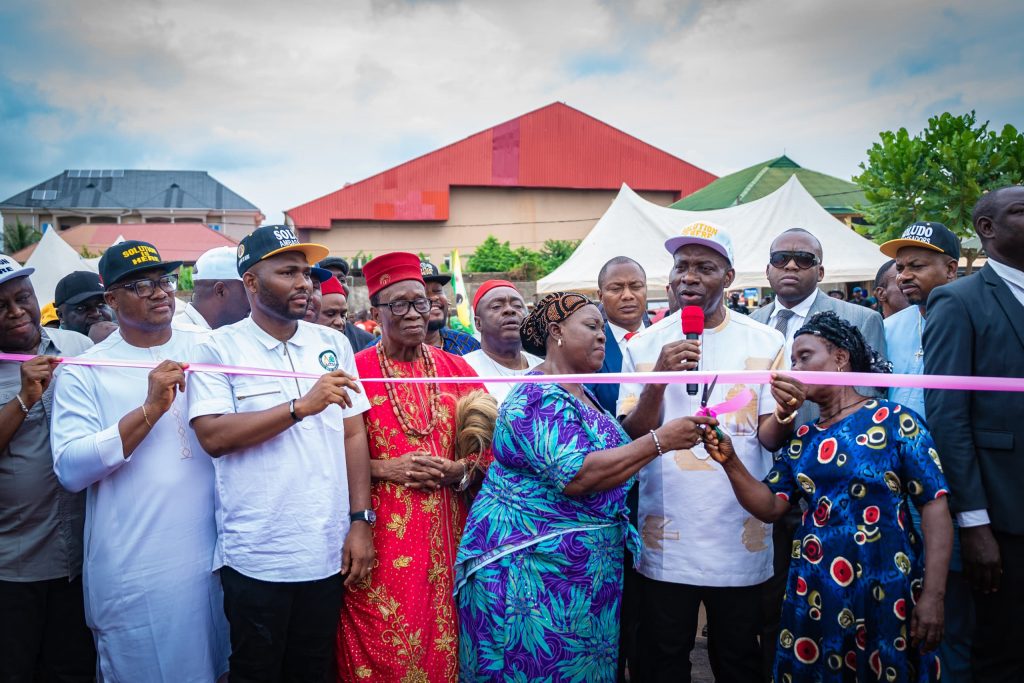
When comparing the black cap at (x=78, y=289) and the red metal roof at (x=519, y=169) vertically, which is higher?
the red metal roof at (x=519, y=169)

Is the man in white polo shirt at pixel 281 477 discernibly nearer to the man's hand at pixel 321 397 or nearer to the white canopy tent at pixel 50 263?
the man's hand at pixel 321 397

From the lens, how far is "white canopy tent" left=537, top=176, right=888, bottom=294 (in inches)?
467

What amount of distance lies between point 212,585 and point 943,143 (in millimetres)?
14616

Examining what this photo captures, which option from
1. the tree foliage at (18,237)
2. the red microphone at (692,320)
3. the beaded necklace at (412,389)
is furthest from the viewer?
the tree foliage at (18,237)

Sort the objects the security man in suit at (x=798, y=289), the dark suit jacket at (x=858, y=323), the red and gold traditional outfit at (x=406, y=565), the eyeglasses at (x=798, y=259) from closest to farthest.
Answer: the red and gold traditional outfit at (x=406, y=565) → the dark suit jacket at (x=858, y=323) → the security man in suit at (x=798, y=289) → the eyeglasses at (x=798, y=259)

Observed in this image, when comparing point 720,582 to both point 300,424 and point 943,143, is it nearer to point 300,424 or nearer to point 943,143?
point 300,424

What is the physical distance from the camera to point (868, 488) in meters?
2.71

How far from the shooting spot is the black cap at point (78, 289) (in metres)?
5.05

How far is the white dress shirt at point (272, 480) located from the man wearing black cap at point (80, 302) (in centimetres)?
274

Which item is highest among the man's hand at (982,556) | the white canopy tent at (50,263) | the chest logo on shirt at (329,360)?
the white canopy tent at (50,263)

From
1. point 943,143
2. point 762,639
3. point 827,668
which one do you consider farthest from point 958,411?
point 943,143

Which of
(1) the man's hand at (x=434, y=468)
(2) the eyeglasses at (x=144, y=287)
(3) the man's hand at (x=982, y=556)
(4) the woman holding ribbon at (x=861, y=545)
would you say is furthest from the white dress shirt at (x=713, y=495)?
(2) the eyeglasses at (x=144, y=287)

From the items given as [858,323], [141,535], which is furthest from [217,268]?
[858,323]

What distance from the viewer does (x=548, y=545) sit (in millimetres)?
2811
